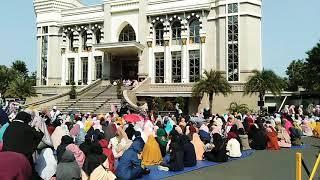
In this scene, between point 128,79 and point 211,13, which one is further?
Answer: point 128,79

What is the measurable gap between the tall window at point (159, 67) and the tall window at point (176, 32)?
65.6 inches

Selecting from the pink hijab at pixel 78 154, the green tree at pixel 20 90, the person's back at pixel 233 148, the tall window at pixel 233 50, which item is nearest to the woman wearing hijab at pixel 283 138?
the person's back at pixel 233 148

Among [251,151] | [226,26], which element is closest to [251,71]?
[226,26]

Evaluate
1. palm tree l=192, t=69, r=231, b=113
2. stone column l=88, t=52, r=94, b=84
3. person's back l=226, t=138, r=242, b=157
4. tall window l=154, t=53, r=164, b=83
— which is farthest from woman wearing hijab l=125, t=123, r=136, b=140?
stone column l=88, t=52, r=94, b=84

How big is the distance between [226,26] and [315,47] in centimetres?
1181

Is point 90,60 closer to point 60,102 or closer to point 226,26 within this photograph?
point 60,102

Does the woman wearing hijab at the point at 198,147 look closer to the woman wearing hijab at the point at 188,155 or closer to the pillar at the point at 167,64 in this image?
the woman wearing hijab at the point at 188,155

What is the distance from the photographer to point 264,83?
99.8 feet

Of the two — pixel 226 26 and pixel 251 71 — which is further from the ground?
pixel 226 26

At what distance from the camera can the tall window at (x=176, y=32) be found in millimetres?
36625

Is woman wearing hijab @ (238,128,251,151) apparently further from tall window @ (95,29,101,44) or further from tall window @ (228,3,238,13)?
tall window @ (95,29,101,44)

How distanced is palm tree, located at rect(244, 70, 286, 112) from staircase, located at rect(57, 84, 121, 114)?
997cm

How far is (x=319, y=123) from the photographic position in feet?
74.6

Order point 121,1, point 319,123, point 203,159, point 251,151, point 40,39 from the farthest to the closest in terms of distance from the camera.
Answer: point 40,39 < point 121,1 < point 319,123 < point 251,151 < point 203,159
